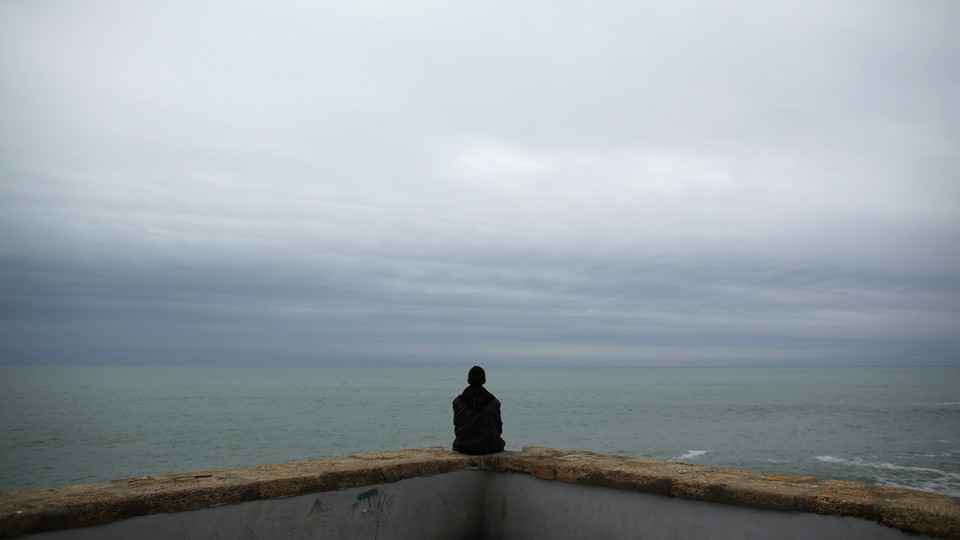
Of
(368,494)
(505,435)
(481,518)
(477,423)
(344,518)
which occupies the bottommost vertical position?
(505,435)

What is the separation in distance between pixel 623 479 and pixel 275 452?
37.4 metres

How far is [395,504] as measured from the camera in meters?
4.62

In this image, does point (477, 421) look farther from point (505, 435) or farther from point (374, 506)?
point (505, 435)

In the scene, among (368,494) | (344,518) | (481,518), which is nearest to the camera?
(344,518)

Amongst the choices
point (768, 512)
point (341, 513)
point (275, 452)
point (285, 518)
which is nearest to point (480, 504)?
point (341, 513)

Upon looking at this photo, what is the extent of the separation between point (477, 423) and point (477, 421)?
19mm

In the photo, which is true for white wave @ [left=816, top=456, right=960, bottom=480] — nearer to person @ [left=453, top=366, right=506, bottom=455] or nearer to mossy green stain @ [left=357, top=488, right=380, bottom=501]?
person @ [left=453, top=366, right=506, bottom=455]

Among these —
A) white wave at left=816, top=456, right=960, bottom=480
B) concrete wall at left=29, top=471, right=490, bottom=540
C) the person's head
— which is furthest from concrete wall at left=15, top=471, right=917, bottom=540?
white wave at left=816, top=456, right=960, bottom=480

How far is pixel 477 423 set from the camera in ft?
18.4

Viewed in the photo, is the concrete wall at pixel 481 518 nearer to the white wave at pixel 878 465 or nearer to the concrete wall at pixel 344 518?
the concrete wall at pixel 344 518

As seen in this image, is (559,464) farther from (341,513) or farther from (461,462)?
(341,513)

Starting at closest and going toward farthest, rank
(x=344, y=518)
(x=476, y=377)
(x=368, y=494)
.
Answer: (x=344, y=518)
(x=368, y=494)
(x=476, y=377)

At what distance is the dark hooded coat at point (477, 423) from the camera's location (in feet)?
18.0

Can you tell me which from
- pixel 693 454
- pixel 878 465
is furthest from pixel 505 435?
pixel 878 465
